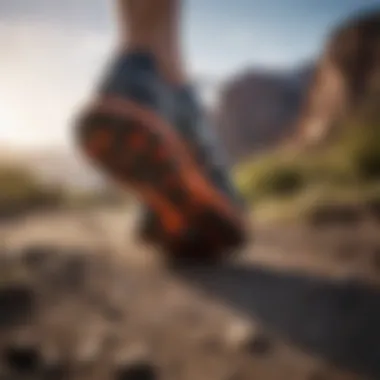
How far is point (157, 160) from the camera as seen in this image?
510mm

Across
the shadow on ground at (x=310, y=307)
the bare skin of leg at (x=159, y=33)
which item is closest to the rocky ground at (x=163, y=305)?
the shadow on ground at (x=310, y=307)

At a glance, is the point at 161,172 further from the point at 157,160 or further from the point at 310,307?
the point at 310,307

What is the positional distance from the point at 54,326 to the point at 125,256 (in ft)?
0.40

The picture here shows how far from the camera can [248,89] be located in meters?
0.55

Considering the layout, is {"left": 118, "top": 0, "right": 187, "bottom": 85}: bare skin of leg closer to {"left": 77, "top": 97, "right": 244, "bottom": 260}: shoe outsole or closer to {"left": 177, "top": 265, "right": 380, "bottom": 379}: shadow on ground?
{"left": 77, "top": 97, "right": 244, "bottom": 260}: shoe outsole

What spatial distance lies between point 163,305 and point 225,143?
0.18 meters

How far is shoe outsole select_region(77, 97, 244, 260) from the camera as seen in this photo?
19.6 inches

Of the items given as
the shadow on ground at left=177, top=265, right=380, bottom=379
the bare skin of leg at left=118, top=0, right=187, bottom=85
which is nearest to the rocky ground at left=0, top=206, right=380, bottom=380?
the shadow on ground at left=177, top=265, right=380, bottom=379

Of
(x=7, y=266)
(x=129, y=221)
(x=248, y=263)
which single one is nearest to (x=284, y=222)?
(x=248, y=263)

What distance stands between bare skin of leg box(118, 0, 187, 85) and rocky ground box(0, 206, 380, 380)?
16 centimetres

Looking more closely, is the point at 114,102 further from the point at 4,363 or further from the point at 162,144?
the point at 4,363

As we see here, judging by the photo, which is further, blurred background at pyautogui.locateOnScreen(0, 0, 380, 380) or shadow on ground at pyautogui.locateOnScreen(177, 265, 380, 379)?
blurred background at pyautogui.locateOnScreen(0, 0, 380, 380)

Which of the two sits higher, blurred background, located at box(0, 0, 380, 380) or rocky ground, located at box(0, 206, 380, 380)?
blurred background, located at box(0, 0, 380, 380)

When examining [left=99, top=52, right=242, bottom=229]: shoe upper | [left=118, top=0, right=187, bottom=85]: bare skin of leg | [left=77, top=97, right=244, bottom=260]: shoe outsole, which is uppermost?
[left=118, top=0, right=187, bottom=85]: bare skin of leg
